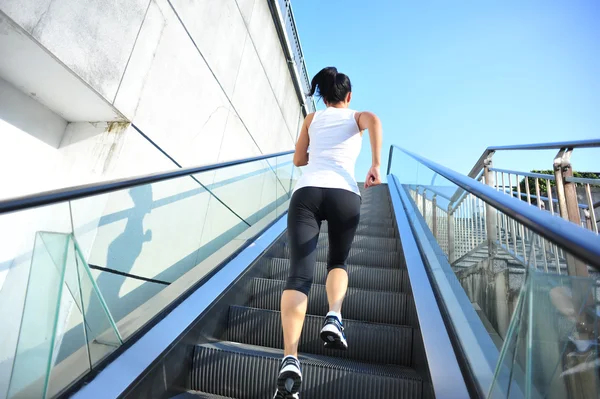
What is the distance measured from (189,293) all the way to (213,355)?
40 cm

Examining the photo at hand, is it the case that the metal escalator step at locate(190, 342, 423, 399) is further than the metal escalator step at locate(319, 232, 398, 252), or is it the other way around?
the metal escalator step at locate(319, 232, 398, 252)

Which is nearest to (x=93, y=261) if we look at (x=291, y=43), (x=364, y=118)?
(x=364, y=118)

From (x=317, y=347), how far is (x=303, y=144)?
125cm

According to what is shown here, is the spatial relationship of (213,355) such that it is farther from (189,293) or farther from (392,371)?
(392,371)

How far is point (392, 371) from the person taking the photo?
1.96m

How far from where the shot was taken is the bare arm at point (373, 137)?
1881 mm

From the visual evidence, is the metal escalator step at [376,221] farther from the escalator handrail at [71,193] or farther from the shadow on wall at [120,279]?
the escalator handrail at [71,193]

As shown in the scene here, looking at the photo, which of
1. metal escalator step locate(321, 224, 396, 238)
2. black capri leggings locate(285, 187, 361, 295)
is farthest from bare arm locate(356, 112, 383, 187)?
metal escalator step locate(321, 224, 396, 238)

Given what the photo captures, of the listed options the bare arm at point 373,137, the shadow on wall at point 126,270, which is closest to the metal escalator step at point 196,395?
the shadow on wall at point 126,270

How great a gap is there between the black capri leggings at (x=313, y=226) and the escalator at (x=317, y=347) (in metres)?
0.51

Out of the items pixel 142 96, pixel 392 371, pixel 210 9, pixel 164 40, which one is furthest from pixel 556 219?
pixel 210 9

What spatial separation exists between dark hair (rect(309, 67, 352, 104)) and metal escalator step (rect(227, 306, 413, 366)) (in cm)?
136

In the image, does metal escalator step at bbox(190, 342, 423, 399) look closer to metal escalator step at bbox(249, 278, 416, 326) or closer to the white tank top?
metal escalator step at bbox(249, 278, 416, 326)

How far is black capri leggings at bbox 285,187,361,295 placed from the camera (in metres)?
1.73
